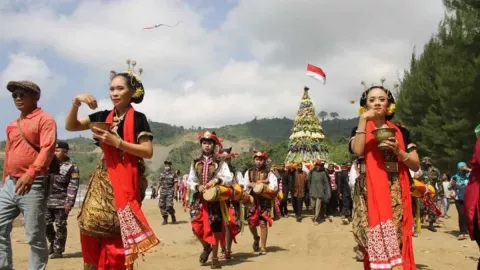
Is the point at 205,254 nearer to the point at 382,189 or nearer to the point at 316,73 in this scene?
the point at 382,189

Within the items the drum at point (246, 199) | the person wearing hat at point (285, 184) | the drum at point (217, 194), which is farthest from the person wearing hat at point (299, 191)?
the drum at point (217, 194)

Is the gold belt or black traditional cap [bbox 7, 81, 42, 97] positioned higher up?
black traditional cap [bbox 7, 81, 42, 97]

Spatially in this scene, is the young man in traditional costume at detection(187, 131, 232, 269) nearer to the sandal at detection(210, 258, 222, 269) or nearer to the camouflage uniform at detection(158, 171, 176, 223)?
the sandal at detection(210, 258, 222, 269)

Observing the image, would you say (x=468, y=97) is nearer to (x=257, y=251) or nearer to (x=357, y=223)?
(x=257, y=251)

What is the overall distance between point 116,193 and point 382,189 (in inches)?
89.7

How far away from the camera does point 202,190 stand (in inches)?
310

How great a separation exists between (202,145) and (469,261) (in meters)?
5.16

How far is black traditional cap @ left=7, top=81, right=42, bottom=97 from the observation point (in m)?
5.00

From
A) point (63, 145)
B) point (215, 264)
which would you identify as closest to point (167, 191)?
point (63, 145)

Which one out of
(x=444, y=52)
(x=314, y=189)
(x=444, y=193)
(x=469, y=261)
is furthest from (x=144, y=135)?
(x=444, y=52)

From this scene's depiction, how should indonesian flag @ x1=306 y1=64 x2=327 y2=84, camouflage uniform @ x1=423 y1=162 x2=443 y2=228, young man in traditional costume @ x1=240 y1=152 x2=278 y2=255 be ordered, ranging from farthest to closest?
indonesian flag @ x1=306 y1=64 x2=327 y2=84, camouflage uniform @ x1=423 y1=162 x2=443 y2=228, young man in traditional costume @ x1=240 y1=152 x2=278 y2=255

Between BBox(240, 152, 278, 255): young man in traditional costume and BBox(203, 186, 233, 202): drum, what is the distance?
5.89 ft

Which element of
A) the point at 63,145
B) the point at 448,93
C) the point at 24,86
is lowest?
the point at 63,145

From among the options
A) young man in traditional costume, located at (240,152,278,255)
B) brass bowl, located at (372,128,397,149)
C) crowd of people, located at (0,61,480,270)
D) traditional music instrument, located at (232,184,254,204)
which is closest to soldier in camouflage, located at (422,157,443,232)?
young man in traditional costume, located at (240,152,278,255)
